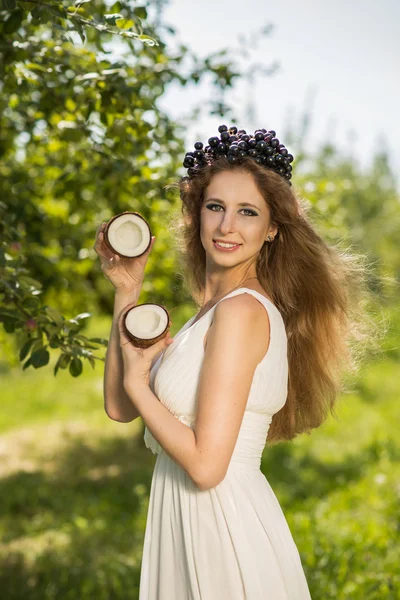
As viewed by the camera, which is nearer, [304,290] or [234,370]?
[234,370]

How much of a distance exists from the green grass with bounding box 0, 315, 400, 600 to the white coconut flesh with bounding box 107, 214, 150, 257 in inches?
42.5

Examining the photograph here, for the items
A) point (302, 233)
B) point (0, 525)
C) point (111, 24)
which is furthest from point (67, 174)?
point (0, 525)

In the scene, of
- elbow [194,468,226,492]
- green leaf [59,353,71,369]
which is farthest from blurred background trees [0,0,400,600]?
elbow [194,468,226,492]

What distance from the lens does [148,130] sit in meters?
3.23

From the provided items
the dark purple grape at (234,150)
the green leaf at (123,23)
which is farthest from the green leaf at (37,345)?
the green leaf at (123,23)

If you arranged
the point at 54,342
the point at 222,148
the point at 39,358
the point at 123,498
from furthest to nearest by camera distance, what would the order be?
the point at 123,498
the point at 54,342
the point at 39,358
the point at 222,148

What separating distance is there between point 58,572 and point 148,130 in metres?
3.21

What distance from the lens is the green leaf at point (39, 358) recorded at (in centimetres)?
241

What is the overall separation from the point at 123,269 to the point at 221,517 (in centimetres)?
76

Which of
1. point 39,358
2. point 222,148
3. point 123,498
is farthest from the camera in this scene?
point 123,498

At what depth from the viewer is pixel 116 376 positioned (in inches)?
87.4

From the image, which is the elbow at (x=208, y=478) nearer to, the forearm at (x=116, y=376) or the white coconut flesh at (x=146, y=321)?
the white coconut flesh at (x=146, y=321)

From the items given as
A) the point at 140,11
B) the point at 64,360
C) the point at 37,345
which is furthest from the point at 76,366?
the point at 140,11

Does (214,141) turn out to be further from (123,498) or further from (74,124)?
(123,498)
